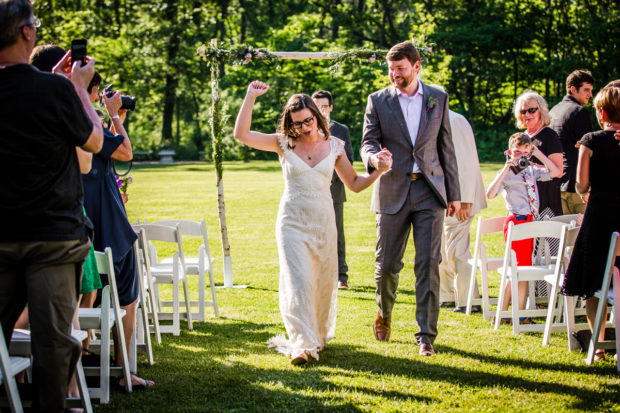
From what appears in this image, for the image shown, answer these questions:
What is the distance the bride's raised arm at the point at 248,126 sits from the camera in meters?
5.56

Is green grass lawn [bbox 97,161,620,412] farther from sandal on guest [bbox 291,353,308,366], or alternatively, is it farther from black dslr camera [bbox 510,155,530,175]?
black dslr camera [bbox 510,155,530,175]

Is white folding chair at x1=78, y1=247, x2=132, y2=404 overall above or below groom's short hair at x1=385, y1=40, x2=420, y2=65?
below

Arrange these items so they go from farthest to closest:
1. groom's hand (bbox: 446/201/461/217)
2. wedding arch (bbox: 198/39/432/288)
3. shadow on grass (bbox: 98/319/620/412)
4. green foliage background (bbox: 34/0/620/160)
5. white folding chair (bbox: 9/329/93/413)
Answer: green foliage background (bbox: 34/0/620/160), wedding arch (bbox: 198/39/432/288), groom's hand (bbox: 446/201/461/217), shadow on grass (bbox: 98/319/620/412), white folding chair (bbox: 9/329/93/413)

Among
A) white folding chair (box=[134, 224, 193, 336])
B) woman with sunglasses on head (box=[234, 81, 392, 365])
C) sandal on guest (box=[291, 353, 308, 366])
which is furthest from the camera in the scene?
white folding chair (box=[134, 224, 193, 336])

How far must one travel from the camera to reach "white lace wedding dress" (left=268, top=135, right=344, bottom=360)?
5656 mm

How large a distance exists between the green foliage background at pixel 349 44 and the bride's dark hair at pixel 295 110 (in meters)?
31.6

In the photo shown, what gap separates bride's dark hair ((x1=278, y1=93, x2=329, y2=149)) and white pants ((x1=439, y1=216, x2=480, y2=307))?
255cm

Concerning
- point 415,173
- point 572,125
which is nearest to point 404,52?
point 415,173

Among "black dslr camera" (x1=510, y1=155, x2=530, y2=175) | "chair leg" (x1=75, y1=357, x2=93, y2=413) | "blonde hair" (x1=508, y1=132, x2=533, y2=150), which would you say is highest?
"blonde hair" (x1=508, y1=132, x2=533, y2=150)

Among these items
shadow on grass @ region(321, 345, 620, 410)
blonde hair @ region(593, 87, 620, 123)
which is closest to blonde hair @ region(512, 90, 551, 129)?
blonde hair @ region(593, 87, 620, 123)

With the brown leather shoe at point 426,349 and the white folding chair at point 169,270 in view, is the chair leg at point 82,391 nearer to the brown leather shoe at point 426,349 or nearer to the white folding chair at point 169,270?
the white folding chair at point 169,270

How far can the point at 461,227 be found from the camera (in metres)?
7.79

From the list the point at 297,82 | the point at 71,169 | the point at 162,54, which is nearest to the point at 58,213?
the point at 71,169

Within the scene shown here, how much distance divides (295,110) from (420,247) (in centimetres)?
156
